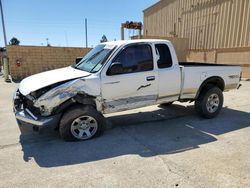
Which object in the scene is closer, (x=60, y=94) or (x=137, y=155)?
(x=137, y=155)

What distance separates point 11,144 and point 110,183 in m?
2.51

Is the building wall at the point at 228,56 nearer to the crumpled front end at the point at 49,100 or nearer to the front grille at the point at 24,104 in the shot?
the crumpled front end at the point at 49,100

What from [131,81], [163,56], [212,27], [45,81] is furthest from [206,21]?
[45,81]

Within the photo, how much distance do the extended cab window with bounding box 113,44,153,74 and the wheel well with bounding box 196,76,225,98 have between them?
69.0 inches

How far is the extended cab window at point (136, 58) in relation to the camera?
5023 mm

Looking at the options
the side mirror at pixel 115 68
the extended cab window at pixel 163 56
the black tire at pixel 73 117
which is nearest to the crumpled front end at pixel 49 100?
the black tire at pixel 73 117

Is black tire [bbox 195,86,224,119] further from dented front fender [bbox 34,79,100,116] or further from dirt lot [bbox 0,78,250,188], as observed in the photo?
dented front fender [bbox 34,79,100,116]

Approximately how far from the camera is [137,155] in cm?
416

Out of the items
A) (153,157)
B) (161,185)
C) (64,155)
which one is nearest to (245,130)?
(153,157)

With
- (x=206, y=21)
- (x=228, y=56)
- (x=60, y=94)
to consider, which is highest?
(x=206, y=21)

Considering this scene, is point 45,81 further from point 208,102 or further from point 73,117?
point 208,102

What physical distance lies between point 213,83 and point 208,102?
0.61 meters

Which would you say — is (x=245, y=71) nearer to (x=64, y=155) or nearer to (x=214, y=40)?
(x=214, y=40)

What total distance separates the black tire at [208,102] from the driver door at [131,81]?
1.52 m
